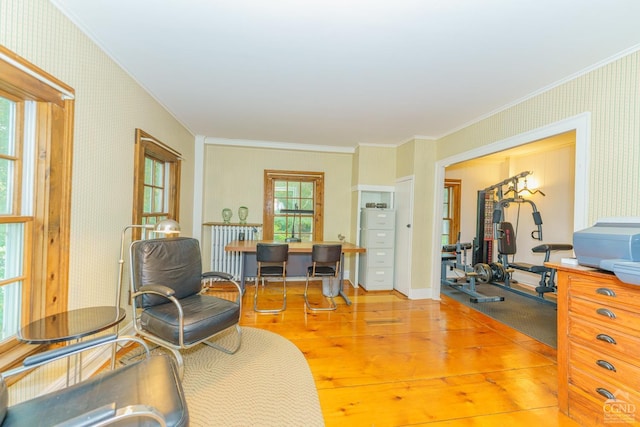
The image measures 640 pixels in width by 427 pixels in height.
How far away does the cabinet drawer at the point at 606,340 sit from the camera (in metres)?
1.39

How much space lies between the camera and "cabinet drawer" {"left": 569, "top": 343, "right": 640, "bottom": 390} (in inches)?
54.7

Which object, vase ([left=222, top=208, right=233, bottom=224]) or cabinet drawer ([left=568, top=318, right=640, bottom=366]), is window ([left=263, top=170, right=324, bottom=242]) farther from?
cabinet drawer ([left=568, top=318, right=640, bottom=366])

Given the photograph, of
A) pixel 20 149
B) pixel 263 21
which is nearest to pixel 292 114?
pixel 263 21

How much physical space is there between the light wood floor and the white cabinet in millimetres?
761

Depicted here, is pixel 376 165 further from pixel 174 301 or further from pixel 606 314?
pixel 174 301

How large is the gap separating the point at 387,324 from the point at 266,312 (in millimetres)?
1435

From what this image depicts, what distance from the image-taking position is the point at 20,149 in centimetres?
147

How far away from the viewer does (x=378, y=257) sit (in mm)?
4273

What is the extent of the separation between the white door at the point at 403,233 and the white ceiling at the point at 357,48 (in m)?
1.38

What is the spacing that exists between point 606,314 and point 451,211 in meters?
4.24

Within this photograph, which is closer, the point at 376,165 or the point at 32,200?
the point at 32,200

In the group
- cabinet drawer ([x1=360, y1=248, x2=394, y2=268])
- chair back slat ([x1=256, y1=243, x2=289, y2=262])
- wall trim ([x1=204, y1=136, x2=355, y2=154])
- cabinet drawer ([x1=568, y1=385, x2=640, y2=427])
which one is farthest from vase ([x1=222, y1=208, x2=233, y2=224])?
cabinet drawer ([x1=568, y1=385, x2=640, y2=427])

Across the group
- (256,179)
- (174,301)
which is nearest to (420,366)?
(174,301)

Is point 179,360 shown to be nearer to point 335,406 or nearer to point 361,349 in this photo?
point 335,406
